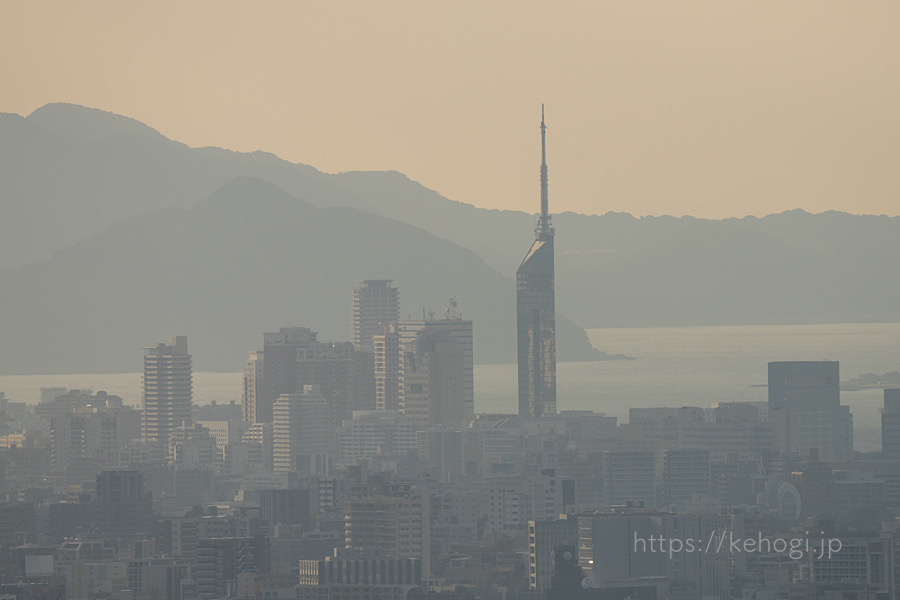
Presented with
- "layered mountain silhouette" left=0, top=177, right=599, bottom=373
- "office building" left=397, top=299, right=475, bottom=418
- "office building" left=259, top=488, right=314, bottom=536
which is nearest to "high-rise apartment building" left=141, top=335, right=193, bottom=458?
"office building" left=397, top=299, right=475, bottom=418

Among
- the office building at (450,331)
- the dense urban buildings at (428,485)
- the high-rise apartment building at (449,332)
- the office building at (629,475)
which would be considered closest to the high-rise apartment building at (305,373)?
the dense urban buildings at (428,485)

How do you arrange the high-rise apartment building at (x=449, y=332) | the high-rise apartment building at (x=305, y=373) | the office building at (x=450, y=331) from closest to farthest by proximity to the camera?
1. the high-rise apartment building at (x=305, y=373)
2. the high-rise apartment building at (x=449, y=332)
3. the office building at (x=450, y=331)

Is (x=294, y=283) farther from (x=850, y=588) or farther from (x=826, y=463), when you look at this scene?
(x=850, y=588)

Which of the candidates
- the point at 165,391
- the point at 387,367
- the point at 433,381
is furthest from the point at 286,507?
the point at 387,367

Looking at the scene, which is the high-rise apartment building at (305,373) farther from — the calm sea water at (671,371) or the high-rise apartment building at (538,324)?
the high-rise apartment building at (538,324)

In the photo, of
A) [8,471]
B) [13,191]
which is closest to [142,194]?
[13,191]
